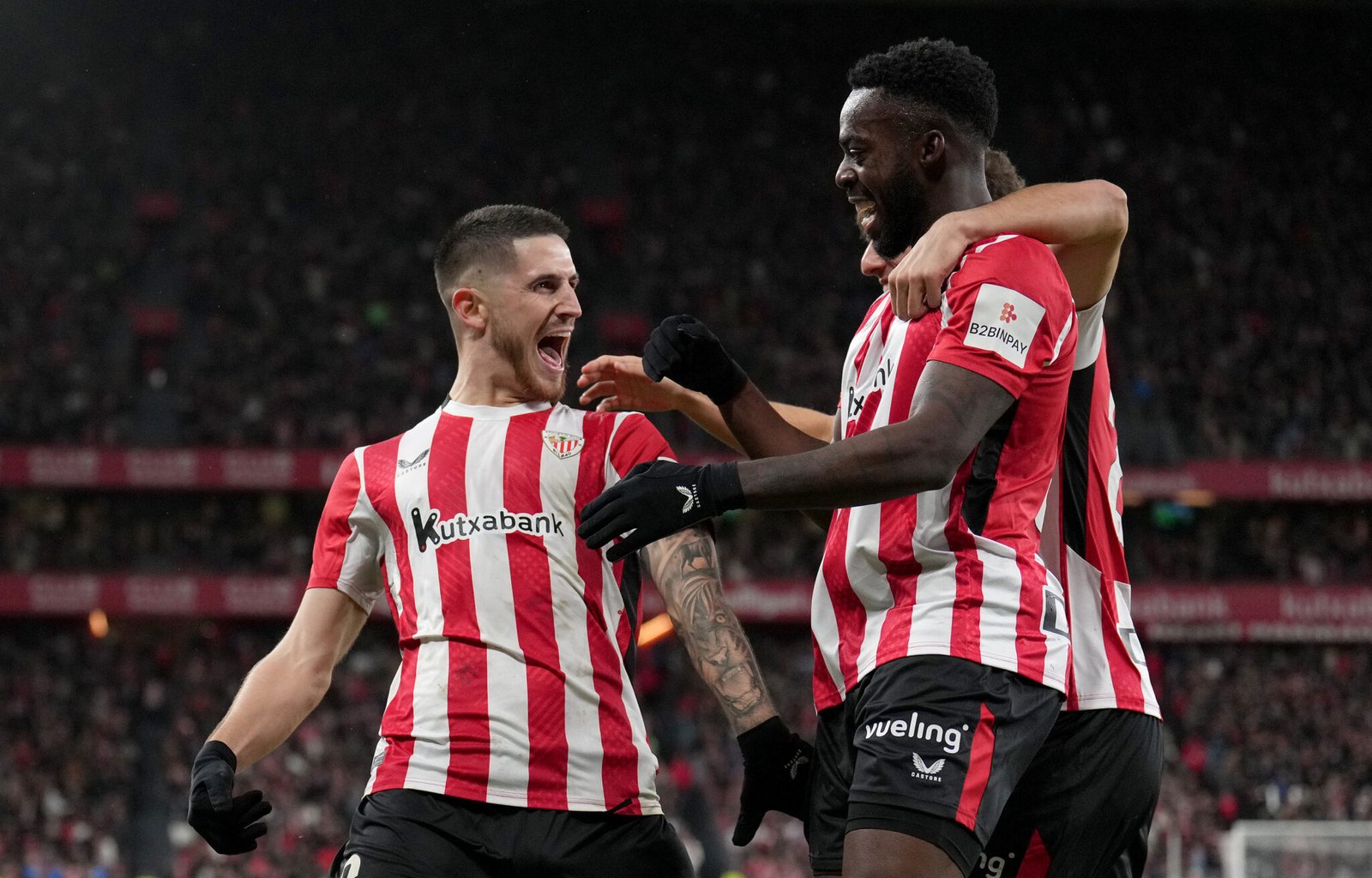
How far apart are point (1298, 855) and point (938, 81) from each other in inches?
503

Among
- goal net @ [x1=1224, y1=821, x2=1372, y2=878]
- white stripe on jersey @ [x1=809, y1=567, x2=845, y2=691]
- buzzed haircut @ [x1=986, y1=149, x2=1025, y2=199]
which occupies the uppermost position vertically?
buzzed haircut @ [x1=986, y1=149, x2=1025, y2=199]

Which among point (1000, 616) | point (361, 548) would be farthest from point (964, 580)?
point (361, 548)

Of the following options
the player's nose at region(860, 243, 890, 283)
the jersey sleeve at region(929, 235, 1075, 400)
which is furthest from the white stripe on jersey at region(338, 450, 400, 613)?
the jersey sleeve at region(929, 235, 1075, 400)

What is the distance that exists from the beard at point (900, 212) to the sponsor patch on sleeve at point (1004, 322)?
0.31m

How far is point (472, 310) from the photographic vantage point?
162 inches

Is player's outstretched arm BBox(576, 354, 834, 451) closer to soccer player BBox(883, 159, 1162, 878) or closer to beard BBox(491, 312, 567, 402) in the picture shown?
beard BBox(491, 312, 567, 402)

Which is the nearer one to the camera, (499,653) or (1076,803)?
(1076,803)

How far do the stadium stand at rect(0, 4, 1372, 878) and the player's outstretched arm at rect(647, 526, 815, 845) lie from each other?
50.3ft

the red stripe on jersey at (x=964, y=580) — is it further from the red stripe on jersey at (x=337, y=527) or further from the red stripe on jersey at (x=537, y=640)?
the red stripe on jersey at (x=337, y=527)

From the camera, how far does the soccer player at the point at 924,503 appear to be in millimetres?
2816

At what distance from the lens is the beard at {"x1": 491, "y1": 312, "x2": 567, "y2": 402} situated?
401 cm

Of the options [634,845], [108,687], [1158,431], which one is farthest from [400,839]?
[1158,431]

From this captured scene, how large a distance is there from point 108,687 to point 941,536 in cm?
2030

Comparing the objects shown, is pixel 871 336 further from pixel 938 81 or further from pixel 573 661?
pixel 573 661
